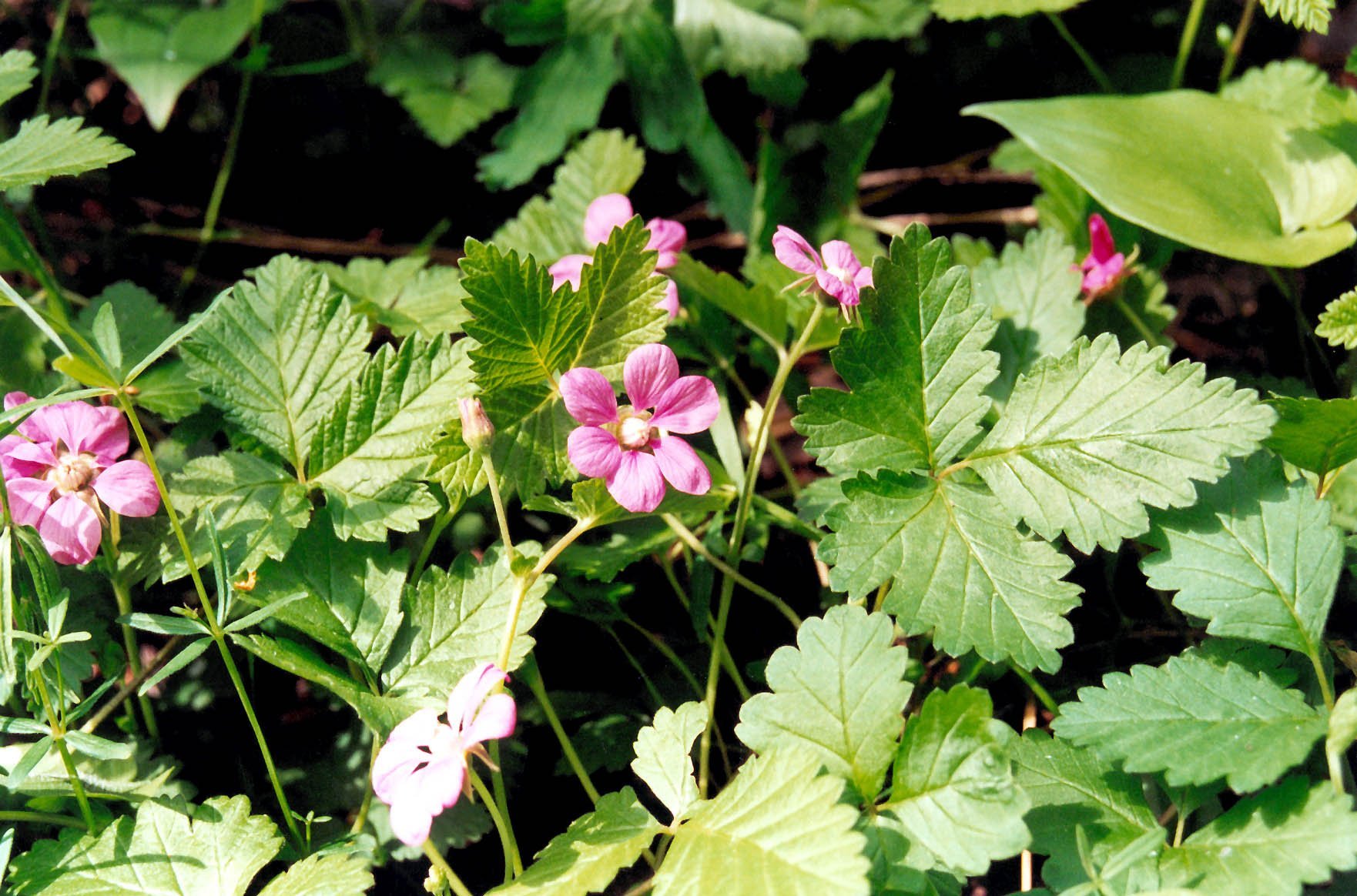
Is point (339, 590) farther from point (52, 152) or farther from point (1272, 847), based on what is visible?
point (1272, 847)

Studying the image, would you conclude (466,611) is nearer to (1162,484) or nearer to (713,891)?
(713,891)

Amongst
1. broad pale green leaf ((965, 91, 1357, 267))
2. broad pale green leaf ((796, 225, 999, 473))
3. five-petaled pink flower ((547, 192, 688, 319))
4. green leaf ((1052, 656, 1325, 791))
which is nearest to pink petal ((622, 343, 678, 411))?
broad pale green leaf ((796, 225, 999, 473))

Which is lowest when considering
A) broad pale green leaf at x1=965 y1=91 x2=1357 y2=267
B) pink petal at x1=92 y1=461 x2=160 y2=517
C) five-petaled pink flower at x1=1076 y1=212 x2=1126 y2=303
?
pink petal at x1=92 y1=461 x2=160 y2=517

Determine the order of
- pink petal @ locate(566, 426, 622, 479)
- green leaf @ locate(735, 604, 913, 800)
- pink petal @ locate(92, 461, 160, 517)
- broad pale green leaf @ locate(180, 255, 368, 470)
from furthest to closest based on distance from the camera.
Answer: broad pale green leaf @ locate(180, 255, 368, 470) → pink petal @ locate(92, 461, 160, 517) → pink petal @ locate(566, 426, 622, 479) → green leaf @ locate(735, 604, 913, 800)

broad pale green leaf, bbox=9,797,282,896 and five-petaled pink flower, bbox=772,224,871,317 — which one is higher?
five-petaled pink flower, bbox=772,224,871,317

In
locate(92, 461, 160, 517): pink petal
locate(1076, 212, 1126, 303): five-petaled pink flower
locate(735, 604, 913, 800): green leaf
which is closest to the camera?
locate(735, 604, 913, 800): green leaf

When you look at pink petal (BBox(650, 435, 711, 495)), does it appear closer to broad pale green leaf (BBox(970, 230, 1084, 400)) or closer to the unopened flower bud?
the unopened flower bud

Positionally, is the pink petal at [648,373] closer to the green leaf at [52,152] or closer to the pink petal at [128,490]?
the pink petal at [128,490]
